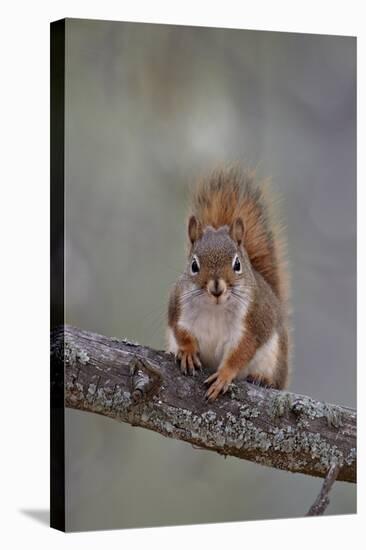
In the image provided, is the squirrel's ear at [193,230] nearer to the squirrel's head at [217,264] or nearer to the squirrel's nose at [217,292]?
the squirrel's head at [217,264]

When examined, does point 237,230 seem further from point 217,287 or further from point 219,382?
point 219,382

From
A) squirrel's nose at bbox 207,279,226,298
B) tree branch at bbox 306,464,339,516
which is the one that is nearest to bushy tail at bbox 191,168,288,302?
squirrel's nose at bbox 207,279,226,298

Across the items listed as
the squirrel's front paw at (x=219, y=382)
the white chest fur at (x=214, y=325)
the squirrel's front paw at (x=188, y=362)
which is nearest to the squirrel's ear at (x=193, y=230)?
the white chest fur at (x=214, y=325)

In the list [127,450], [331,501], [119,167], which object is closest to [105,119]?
[119,167]

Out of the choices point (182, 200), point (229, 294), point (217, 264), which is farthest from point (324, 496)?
point (182, 200)

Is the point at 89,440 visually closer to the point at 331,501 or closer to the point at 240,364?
the point at 240,364
